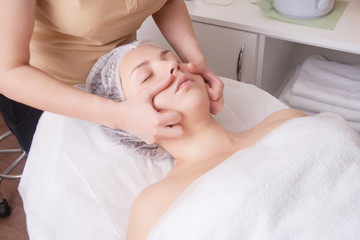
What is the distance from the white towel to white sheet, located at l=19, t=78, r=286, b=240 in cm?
68

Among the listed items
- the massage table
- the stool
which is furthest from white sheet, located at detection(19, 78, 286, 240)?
the stool

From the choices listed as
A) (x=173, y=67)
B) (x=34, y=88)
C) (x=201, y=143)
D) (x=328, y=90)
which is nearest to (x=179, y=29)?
(x=173, y=67)

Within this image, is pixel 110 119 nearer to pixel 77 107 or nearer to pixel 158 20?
pixel 77 107

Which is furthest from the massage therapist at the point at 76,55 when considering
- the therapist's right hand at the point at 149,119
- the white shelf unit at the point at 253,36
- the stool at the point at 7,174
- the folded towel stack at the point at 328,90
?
the stool at the point at 7,174

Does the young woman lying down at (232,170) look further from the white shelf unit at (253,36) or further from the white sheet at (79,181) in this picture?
the white shelf unit at (253,36)

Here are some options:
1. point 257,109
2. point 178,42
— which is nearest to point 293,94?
point 257,109

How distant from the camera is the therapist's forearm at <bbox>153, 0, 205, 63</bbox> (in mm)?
1254

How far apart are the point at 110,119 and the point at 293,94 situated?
33.7 inches

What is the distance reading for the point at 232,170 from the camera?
90cm

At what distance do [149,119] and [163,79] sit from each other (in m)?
0.13

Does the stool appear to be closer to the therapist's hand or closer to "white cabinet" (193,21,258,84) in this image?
"white cabinet" (193,21,258,84)

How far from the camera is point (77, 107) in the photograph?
986 millimetres

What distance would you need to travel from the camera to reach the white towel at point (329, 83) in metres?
1.51

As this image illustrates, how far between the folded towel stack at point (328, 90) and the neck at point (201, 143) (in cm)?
58
